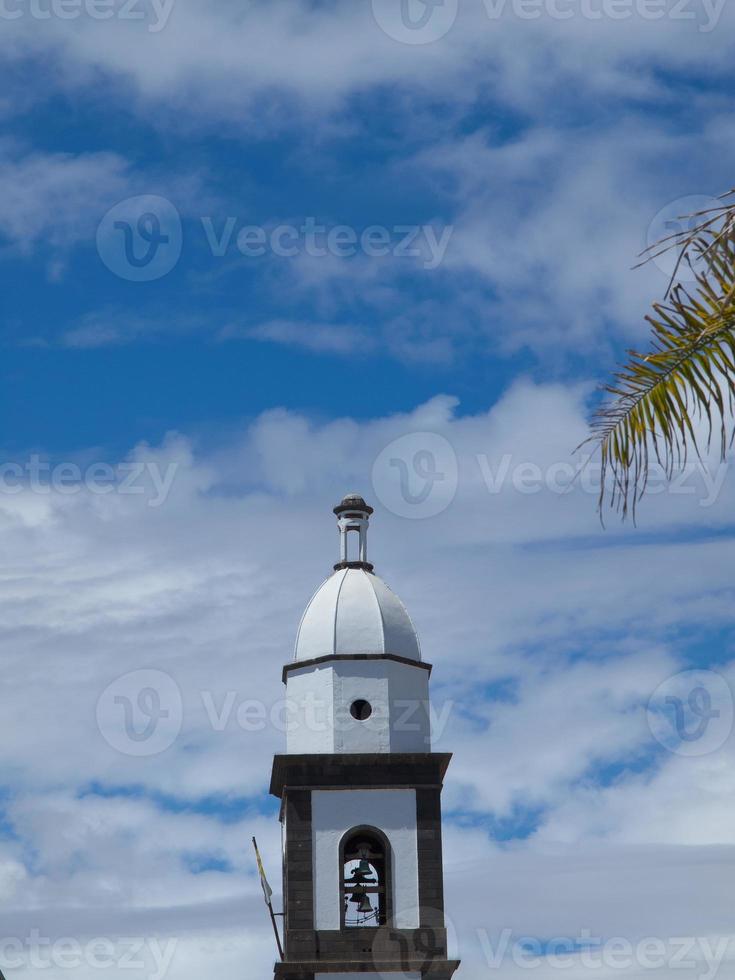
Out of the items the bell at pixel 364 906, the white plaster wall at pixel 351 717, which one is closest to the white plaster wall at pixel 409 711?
the white plaster wall at pixel 351 717

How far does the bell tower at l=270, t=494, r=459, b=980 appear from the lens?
2902 centimetres

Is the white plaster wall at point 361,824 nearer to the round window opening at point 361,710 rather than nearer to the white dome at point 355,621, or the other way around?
the round window opening at point 361,710

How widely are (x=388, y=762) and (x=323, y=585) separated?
3.97 m

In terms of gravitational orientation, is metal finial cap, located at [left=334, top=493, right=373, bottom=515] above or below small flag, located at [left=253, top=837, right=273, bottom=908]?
above

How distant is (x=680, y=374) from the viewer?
10.0 metres

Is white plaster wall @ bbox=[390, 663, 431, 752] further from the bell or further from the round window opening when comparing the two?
the bell

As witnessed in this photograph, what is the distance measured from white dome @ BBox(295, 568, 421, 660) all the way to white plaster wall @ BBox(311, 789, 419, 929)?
8.88 feet

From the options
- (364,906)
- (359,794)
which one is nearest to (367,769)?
(359,794)

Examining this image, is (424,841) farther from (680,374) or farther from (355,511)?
(680,374)

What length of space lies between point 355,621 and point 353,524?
81.4 inches

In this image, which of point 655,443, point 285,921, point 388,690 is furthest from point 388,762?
point 655,443

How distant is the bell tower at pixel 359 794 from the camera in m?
29.0

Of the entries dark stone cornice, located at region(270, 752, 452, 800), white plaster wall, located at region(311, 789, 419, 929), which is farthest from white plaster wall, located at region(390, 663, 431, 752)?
white plaster wall, located at region(311, 789, 419, 929)

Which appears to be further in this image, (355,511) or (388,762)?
(355,511)
